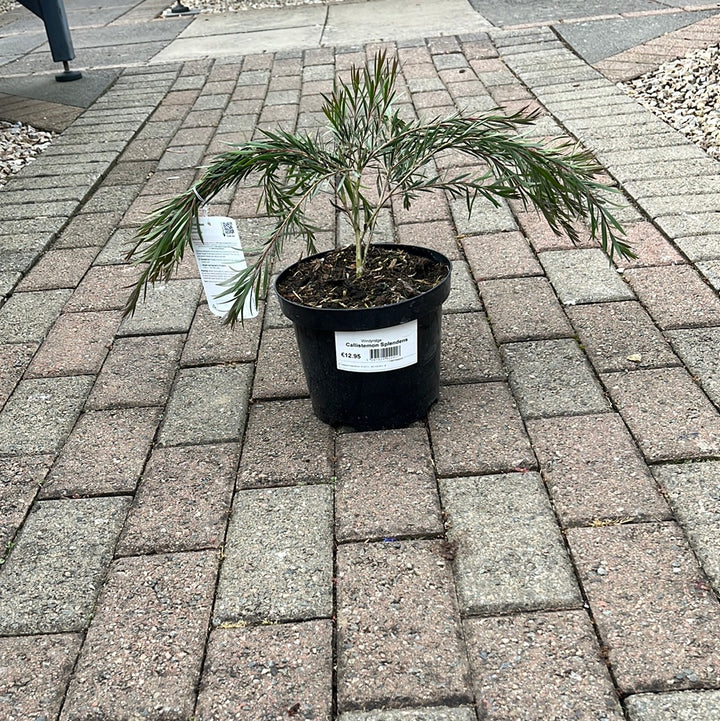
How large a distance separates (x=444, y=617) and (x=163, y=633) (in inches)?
24.3

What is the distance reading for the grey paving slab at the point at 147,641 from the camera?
1.70 meters

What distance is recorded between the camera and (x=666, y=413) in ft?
7.95

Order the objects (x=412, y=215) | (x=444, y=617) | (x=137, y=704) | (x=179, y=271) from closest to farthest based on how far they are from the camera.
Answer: (x=137, y=704) → (x=444, y=617) → (x=179, y=271) → (x=412, y=215)

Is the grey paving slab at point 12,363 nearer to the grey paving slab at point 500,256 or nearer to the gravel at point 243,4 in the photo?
the grey paving slab at point 500,256

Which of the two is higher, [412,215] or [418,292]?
[418,292]

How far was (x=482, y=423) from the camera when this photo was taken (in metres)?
2.46

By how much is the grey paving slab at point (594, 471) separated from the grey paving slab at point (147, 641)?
90 cm

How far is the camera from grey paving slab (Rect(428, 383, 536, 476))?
2.29 m

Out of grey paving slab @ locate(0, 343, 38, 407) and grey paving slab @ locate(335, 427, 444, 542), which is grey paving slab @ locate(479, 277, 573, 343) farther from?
grey paving slab @ locate(0, 343, 38, 407)

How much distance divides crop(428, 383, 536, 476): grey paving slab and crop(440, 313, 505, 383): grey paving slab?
7 cm

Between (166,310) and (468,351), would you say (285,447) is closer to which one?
(468,351)

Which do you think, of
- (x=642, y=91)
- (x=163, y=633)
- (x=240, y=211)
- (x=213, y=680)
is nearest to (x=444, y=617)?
(x=213, y=680)

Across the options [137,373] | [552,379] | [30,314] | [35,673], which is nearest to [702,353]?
[552,379]

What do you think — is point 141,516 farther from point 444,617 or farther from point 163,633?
point 444,617
